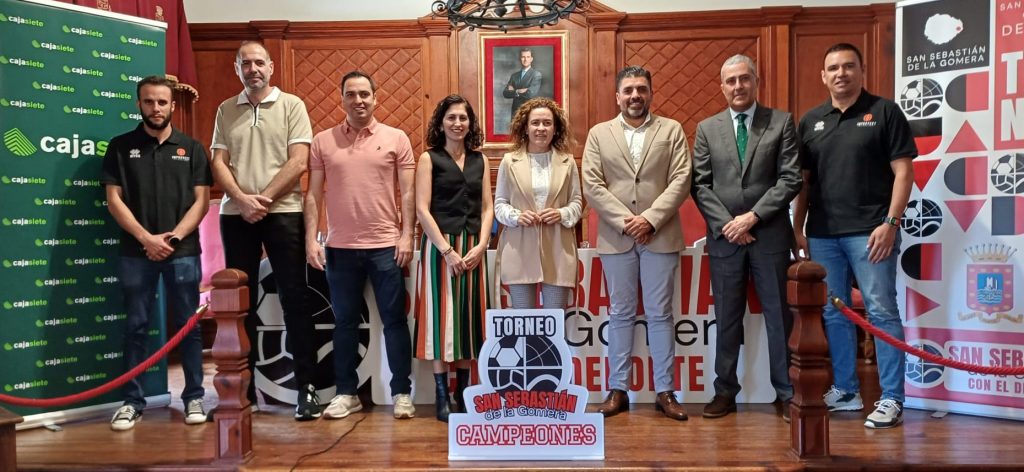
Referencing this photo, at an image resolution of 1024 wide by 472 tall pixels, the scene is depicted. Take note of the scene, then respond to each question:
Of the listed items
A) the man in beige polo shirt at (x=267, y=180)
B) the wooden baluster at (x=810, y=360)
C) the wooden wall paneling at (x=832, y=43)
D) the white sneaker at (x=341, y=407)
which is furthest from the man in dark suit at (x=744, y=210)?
the wooden wall paneling at (x=832, y=43)

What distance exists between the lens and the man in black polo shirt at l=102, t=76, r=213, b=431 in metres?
3.40

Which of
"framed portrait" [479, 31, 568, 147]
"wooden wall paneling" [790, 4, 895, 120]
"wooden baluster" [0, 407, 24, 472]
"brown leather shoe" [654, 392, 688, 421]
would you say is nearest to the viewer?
"wooden baluster" [0, 407, 24, 472]

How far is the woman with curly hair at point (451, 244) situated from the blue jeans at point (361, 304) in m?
0.10

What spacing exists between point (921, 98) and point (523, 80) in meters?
3.62

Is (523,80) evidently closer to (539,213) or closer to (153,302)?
(539,213)

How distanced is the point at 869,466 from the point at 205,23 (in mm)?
6265

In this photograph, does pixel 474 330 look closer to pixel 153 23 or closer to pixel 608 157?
pixel 608 157

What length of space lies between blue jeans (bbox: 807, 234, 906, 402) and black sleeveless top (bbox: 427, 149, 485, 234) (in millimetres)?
1588

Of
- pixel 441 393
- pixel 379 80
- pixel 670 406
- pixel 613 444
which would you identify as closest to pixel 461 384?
pixel 441 393

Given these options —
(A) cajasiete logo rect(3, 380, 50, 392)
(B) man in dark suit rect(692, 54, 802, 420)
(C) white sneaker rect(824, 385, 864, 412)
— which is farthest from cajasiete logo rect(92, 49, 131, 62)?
(C) white sneaker rect(824, 385, 864, 412)

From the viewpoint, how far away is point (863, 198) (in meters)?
3.26

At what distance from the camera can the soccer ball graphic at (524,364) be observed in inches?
109

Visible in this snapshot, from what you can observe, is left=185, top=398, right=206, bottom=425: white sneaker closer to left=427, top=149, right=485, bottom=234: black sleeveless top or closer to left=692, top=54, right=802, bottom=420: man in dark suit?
left=427, top=149, right=485, bottom=234: black sleeveless top

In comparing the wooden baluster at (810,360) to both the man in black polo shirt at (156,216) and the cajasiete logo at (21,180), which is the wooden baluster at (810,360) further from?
the cajasiete logo at (21,180)
